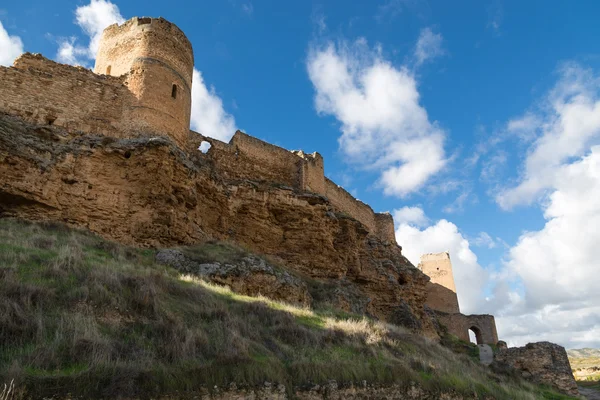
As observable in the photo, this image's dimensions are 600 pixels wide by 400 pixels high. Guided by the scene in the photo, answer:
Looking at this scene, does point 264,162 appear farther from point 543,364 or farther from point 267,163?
point 543,364

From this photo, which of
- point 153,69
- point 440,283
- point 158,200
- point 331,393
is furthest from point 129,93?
point 440,283

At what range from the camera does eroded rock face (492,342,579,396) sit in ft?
50.9

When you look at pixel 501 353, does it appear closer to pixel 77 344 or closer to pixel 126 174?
pixel 126 174

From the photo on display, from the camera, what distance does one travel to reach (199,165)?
47.5 ft

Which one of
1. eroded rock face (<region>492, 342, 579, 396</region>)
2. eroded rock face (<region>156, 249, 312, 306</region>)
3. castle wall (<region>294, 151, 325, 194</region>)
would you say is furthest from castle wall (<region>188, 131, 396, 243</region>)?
eroded rock face (<region>492, 342, 579, 396</region>)

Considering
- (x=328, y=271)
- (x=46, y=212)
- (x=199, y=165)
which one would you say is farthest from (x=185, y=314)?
(x=328, y=271)

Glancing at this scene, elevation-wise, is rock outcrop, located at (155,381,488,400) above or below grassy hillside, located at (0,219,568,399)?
below

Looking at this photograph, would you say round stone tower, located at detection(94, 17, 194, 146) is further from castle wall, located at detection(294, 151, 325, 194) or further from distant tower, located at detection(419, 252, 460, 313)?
distant tower, located at detection(419, 252, 460, 313)

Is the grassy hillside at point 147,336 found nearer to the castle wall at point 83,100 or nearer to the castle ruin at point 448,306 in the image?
the castle wall at point 83,100

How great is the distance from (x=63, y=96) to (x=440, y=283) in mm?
29179

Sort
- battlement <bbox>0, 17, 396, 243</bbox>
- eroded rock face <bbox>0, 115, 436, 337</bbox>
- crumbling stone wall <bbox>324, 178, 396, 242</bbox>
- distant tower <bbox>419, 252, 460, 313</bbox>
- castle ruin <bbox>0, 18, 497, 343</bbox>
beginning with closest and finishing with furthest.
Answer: eroded rock face <bbox>0, 115, 436, 337</bbox>, castle ruin <bbox>0, 18, 497, 343</bbox>, battlement <bbox>0, 17, 396, 243</bbox>, crumbling stone wall <bbox>324, 178, 396, 242</bbox>, distant tower <bbox>419, 252, 460, 313</bbox>

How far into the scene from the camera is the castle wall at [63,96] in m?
11.7

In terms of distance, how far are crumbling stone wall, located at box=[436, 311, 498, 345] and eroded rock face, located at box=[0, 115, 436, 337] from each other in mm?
15260

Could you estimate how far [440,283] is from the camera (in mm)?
33531
